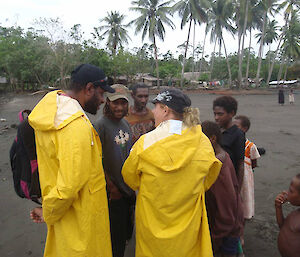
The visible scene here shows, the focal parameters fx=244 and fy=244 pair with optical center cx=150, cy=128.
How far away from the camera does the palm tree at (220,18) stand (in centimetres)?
3228

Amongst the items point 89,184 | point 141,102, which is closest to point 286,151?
point 141,102

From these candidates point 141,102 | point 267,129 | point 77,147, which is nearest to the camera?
point 77,147

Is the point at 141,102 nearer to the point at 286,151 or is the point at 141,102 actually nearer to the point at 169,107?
the point at 169,107

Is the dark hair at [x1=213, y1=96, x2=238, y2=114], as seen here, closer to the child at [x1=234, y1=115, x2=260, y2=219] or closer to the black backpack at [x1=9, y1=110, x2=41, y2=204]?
the child at [x1=234, y1=115, x2=260, y2=219]

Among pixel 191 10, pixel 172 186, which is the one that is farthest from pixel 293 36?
pixel 172 186

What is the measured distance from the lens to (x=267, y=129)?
30.9 ft

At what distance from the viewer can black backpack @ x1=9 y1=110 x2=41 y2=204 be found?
4.98 feet

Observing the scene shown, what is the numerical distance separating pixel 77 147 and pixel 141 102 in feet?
6.04

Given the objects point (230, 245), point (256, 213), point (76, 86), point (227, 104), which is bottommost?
point (256, 213)

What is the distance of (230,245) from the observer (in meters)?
2.21

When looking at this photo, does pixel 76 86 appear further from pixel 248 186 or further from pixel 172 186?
pixel 248 186

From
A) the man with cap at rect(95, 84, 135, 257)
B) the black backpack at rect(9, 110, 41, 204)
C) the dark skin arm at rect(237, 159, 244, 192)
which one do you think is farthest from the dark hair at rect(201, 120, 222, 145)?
the black backpack at rect(9, 110, 41, 204)

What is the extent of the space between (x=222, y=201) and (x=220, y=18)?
3750 cm

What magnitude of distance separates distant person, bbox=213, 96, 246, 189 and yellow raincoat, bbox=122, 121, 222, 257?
0.85 m
